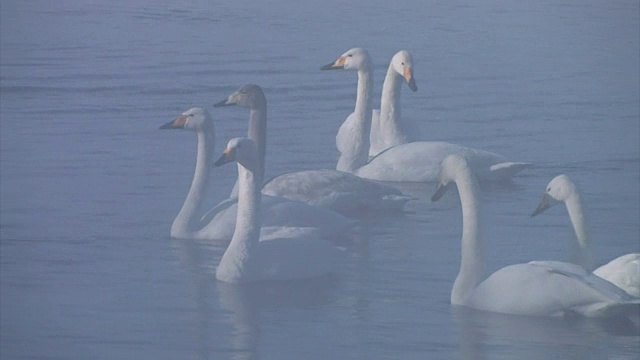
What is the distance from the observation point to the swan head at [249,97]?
33.0ft

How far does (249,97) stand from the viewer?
1007 cm

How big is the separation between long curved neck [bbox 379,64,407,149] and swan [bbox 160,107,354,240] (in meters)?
2.60

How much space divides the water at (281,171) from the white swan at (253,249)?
0.27 ft

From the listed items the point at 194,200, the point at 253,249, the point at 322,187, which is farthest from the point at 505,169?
the point at 253,249

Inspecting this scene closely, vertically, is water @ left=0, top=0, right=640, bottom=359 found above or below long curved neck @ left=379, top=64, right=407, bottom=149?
below

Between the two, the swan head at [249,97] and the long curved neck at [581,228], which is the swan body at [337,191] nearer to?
the swan head at [249,97]

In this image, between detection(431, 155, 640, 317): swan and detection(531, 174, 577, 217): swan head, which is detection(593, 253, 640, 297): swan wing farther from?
detection(531, 174, 577, 217): swan head

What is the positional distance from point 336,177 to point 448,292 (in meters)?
1.89

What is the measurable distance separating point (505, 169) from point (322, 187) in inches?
58.7

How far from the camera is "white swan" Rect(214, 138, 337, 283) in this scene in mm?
8344

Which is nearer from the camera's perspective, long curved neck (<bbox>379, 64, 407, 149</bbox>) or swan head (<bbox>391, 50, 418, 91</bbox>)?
swan head (<bbox>391, 50, 418, 91</bbox>)

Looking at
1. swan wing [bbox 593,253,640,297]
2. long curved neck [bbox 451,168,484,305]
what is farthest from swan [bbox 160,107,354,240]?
swan wing [bbox 593,253,640,297]

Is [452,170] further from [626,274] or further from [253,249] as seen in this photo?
[253,249]

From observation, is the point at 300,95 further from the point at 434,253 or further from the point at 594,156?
the point at 434,253
